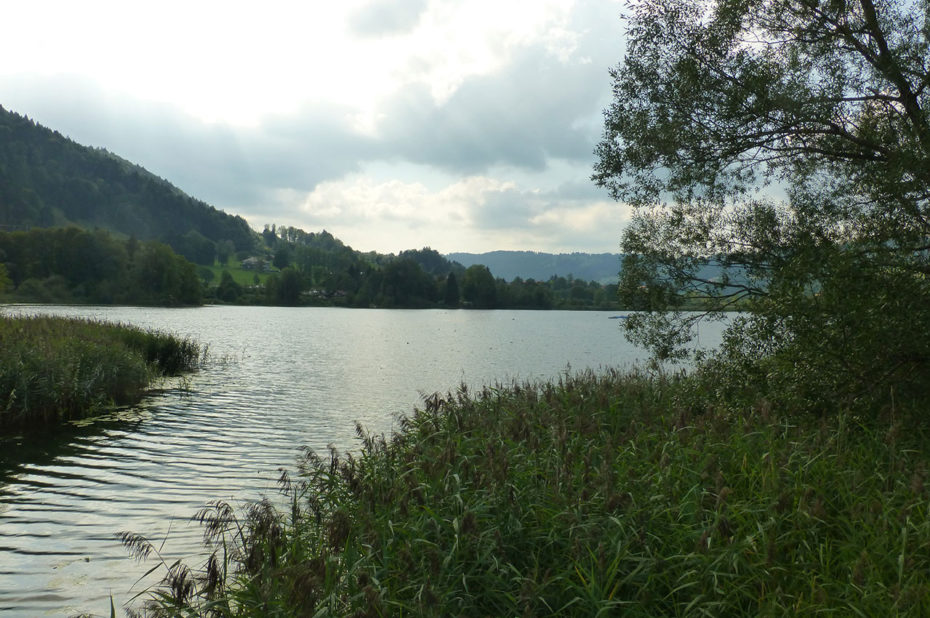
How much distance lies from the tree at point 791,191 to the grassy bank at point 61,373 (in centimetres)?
1556

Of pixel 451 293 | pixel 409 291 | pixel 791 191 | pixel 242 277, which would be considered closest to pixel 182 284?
pixel 409 291

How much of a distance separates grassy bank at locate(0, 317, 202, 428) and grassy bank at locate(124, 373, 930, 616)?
37.5ft

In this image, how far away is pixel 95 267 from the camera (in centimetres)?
11356

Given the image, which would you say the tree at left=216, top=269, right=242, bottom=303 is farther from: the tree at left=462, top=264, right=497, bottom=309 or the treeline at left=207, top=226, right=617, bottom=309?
the tree at left=462, top=264, right=497, bottom=309

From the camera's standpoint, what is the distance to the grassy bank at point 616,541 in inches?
178

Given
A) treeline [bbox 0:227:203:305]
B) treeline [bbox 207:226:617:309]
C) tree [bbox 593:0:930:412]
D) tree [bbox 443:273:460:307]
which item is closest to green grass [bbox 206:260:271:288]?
treeline [bbox 207:226:617:309]

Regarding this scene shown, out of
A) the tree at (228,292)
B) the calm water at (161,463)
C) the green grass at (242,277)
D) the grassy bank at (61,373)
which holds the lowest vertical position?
the calm water at (161,463)

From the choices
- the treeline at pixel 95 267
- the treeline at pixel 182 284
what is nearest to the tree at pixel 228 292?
the treeline at pixel 182 284

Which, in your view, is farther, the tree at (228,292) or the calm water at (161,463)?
the tree at (228,292)

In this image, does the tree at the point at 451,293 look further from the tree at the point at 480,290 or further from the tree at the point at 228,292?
the tree at the point at 228,292

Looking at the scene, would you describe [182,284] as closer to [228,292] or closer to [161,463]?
[228,292]

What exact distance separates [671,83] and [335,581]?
10846mm

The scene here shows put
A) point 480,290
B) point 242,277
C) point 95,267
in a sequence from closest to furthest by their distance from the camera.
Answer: point 95,267
point 480,290
point 242,277

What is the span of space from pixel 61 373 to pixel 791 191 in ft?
62.7
